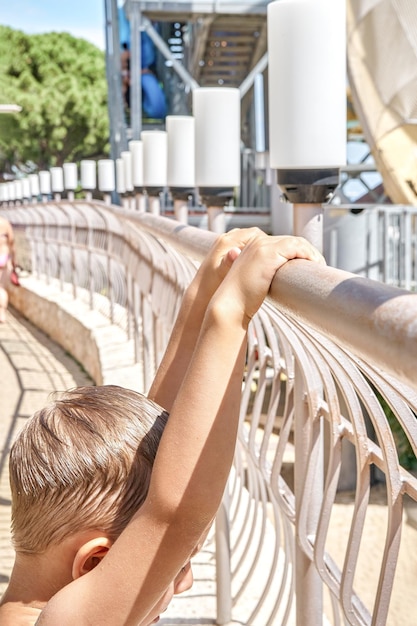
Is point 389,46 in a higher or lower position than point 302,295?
higher

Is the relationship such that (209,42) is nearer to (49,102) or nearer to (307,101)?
(307,101)

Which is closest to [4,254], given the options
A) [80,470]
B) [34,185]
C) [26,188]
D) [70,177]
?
[80,470]

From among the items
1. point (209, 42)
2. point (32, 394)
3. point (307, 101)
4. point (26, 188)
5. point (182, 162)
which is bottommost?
point (32, 394)

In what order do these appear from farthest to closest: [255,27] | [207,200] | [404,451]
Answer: [255,27] < [404,451] < [207,200]

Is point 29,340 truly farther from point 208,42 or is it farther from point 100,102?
point 100,102

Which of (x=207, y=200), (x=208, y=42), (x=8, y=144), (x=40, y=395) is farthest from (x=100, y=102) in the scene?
(x=207, y=200)

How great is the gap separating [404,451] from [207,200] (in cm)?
584

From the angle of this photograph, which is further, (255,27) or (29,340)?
(255,27)

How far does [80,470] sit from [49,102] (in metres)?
45.5

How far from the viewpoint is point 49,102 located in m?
45.0

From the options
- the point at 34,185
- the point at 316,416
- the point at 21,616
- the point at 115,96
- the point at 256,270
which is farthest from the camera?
the point at 115,96

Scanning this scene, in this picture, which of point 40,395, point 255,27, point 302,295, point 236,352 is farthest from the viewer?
point 255,27

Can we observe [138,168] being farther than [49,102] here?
No

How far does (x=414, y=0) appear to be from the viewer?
32.4ft
